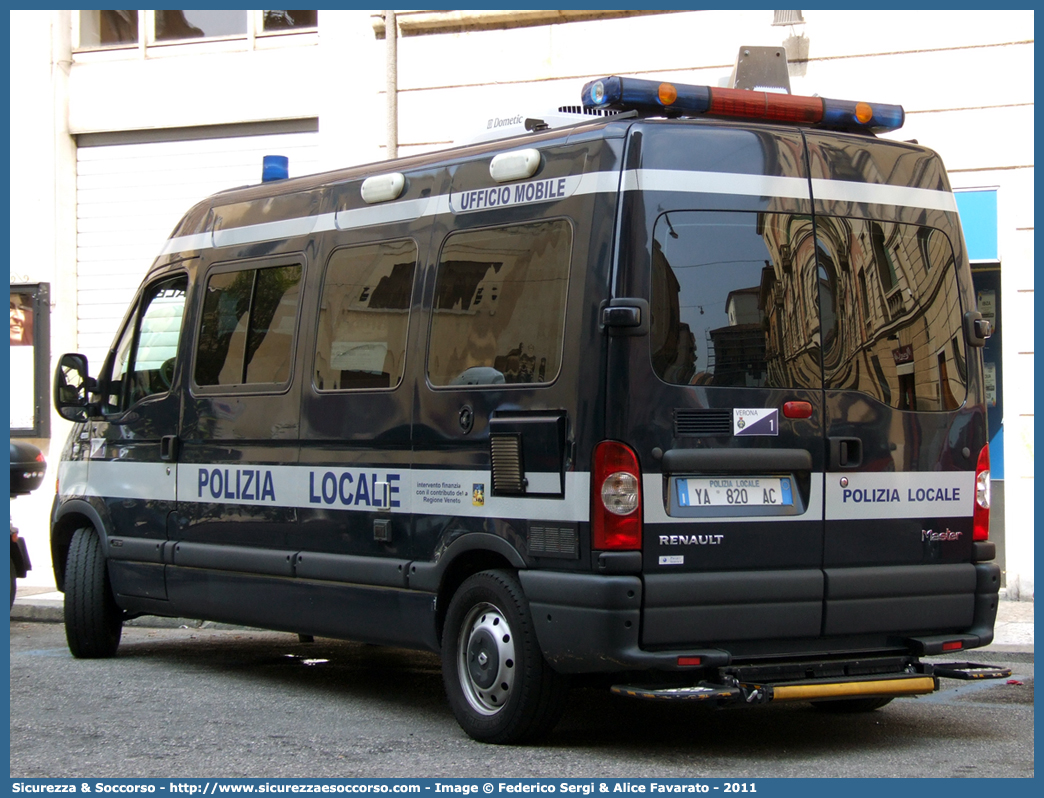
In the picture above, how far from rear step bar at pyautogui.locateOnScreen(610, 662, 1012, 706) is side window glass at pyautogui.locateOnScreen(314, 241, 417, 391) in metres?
2.04

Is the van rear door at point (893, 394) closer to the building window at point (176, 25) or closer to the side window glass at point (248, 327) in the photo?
the side window glass at point (248, 327)

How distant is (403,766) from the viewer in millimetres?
5910

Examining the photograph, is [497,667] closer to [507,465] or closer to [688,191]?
[507,465]

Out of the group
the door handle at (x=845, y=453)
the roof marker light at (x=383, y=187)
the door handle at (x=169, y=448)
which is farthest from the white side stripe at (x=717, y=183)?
the door handle at (x=169, y=448)

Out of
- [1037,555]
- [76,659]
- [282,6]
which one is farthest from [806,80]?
[76,659]

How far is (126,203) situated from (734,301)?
1008cm

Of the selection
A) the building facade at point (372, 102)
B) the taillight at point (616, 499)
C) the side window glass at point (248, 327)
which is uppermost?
the building facade at point (372, 102)

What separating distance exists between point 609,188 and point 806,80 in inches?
256

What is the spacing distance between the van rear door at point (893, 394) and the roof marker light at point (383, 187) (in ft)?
6.61

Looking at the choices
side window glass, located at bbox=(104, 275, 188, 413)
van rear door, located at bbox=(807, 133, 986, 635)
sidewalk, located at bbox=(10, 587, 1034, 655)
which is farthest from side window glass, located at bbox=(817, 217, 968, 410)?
side window glass, located at bbox=(104, 275, 188, 413)

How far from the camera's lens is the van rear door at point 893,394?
20.6 ft

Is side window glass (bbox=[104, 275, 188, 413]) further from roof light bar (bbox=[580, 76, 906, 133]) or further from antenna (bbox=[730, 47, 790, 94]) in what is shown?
antenna (bbox=[730, 47, 790, 94])

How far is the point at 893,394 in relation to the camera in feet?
21.1
